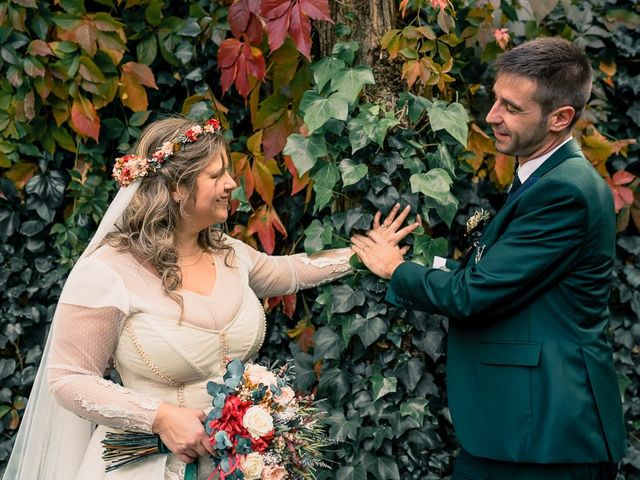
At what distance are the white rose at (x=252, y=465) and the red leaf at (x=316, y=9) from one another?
4.22 feet

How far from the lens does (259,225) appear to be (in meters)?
2.95

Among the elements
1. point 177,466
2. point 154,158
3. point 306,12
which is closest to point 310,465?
point 177,466

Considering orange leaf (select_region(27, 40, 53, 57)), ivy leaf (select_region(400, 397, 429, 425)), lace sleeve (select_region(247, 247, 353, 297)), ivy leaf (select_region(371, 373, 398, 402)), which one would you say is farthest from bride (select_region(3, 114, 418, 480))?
orange leaf (select_region(27, 40, 53, 57))

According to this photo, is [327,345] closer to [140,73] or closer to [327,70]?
[327,70]

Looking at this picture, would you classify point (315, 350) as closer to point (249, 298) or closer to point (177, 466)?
point (249, 298)

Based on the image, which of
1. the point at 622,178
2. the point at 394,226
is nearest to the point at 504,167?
the point at 622,178

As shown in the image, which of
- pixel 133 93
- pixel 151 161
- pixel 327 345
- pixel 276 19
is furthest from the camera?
pixel 133 93

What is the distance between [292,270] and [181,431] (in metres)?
0.71

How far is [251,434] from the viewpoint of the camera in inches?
84.8

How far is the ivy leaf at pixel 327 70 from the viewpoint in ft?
8.44

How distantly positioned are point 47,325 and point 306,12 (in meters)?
1.66

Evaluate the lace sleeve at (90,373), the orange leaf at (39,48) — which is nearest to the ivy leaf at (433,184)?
the lace sleeve at (90,373)

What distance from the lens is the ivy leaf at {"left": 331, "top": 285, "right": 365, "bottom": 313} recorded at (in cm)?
262

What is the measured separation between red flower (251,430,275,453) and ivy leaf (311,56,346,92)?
42.5 inches
